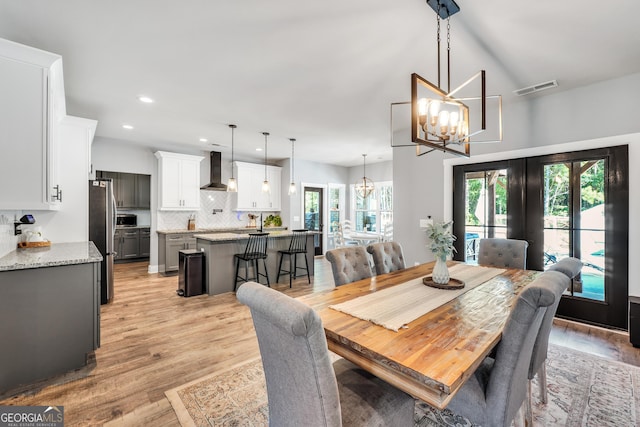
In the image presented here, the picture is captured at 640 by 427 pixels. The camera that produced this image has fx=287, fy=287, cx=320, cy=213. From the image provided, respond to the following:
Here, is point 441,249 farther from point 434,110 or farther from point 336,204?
point 336,204

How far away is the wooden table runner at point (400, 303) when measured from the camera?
1.49 m

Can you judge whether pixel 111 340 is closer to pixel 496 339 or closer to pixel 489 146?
pixel 496 339

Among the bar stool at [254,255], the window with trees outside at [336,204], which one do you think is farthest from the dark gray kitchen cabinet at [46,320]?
the window with trees outside at [336,204]

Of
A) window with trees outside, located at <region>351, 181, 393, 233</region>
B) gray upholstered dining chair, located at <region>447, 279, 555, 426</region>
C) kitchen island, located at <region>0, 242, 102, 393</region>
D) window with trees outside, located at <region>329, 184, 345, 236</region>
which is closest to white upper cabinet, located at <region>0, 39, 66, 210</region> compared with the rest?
kitchen island, located at <region>0, 242, 102, 393</region>

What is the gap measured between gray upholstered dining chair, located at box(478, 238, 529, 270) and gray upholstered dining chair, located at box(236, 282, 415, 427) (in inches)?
95.2

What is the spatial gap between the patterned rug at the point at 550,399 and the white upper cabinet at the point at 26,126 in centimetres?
193

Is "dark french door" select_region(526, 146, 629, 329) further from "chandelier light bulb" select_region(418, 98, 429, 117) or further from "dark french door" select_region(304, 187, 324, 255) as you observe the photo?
"dark french door" select_region(304, 187, 324, 255)

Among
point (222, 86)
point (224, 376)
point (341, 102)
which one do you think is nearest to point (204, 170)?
point (222, 86)

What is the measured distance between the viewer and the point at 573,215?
3.38 m

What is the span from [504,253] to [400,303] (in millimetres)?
2106

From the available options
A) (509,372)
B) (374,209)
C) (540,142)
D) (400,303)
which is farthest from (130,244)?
(540,142)

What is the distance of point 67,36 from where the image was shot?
2.33 metres

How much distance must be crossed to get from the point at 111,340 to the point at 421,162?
4.64 meters

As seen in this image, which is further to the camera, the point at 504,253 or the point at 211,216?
the point at 211,216
